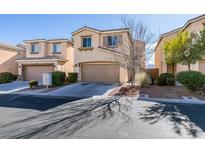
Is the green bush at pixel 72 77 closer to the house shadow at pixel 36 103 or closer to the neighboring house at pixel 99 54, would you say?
the neighboring house at pixel 99 54

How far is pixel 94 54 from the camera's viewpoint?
19469 millimetres

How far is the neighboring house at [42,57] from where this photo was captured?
73.2 ft

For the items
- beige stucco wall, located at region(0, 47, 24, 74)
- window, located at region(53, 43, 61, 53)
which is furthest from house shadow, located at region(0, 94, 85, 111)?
beige stucco wall, located at region(0, 47, 24, 74)

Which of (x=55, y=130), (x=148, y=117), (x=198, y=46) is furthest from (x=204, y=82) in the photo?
(x=55, y=130)

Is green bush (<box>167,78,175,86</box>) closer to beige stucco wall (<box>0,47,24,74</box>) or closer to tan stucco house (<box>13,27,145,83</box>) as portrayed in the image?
tan stucco house (<box>13,27,145,83</box>)

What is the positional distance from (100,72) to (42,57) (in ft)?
27.7

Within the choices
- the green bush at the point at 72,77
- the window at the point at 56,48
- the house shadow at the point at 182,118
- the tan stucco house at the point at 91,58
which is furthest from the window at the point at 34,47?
the house shadow at the point at 182,118

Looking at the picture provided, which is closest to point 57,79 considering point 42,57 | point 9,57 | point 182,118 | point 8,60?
point 42,57

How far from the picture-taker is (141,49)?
1545 centimetres

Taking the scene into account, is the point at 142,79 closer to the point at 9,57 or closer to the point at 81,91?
the point at 81,91

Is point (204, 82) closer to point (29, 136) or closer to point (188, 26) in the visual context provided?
point (188, 26)

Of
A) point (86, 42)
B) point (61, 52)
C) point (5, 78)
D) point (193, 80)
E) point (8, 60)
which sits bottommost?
point (193, 80)

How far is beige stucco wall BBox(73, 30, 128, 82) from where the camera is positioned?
742 inches
